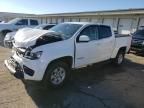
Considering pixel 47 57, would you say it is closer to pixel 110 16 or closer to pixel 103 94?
pixel 103 94

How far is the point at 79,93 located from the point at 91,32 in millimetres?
2298

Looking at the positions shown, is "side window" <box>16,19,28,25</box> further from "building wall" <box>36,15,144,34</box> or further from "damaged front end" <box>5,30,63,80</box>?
"damaged front end" <box>5,30,63,80</box>

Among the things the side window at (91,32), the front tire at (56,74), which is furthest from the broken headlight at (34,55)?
the side window at (91,32)

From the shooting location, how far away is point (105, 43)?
24.1ft

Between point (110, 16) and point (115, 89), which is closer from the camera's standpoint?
point (115, 89)

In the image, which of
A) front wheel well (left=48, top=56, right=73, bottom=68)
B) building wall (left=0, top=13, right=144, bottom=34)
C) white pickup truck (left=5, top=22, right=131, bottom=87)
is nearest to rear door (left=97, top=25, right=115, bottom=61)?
white pickup truck (left=5, top=22, right=131, bottom=87)

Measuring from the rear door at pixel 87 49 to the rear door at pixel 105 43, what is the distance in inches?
10.6

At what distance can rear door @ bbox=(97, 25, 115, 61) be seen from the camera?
709 centimetres

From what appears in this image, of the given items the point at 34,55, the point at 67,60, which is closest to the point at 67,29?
the point at 67,60

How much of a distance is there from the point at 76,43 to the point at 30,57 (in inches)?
62.8

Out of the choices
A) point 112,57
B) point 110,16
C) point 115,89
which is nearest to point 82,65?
point 115,89

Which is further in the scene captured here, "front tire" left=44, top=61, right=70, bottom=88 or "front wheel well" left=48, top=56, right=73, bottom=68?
"front wheel well" left=48, top=56, right=73, bottom=68

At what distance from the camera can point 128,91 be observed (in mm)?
5832

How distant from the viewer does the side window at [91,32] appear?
6402 mm
